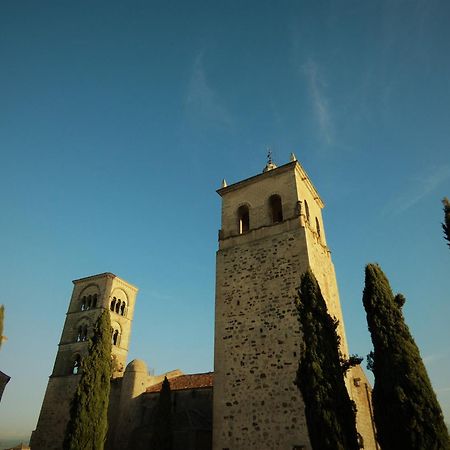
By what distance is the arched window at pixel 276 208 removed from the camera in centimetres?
2274

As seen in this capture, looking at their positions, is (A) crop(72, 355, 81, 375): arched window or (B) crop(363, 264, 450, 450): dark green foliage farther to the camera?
(A) crop(72, 355, 81, 375): arched window

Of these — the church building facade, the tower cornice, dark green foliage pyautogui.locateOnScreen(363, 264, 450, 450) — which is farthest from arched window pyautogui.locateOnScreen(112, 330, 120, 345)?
dark green foliage pyautogui.locateOnScreen(363, 264, 450, 450)

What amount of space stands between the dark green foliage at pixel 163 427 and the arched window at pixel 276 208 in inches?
496

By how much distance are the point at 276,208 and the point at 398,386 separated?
44.3ft

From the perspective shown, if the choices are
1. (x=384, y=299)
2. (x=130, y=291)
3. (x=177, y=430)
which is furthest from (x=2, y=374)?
(x=384, y=299)

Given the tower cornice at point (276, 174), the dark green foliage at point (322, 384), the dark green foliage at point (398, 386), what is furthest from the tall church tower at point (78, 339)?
the dark green foliage at point (398, 386)

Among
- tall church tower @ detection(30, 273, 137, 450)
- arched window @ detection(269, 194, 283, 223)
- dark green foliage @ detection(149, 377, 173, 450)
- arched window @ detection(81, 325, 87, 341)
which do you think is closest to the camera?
dark green foliage @ detection(149, 377, 173, 450)

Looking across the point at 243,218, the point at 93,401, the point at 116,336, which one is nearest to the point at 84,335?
the point at 116,336

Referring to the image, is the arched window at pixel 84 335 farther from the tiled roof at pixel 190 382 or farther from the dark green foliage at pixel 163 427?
the dark green foliage at pixel 163 427

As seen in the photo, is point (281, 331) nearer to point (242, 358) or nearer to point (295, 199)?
point (242, 358)

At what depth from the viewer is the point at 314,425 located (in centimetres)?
1220

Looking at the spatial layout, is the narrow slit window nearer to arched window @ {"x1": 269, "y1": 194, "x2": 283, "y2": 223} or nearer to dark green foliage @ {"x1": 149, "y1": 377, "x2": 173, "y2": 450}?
dark green foliage @ {"x1": 149, "y1": 377, "x2": 173, "y2": 450}

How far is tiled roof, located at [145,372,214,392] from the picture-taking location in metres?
27.2

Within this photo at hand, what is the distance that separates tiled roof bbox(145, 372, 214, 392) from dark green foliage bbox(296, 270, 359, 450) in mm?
14908
